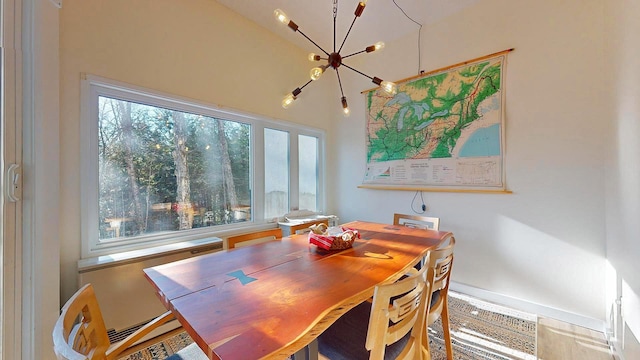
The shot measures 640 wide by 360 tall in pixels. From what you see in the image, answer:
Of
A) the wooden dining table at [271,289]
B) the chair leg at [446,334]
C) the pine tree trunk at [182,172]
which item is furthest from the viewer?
the pine tree trunk at [182,172]

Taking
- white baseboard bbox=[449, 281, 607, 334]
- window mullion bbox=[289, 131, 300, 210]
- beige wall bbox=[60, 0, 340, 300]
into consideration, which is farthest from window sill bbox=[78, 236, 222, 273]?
white baseboard bbox=[449, 281, 607, 334]

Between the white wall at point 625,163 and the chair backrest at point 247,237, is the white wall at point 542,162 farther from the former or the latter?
the chair backrest at point 247,237

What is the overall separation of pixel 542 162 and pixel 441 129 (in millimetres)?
942

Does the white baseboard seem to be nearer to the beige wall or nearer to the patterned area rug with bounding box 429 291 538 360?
the patterned area rug with bounding box 429 291 538 360

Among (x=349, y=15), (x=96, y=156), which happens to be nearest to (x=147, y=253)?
(x=96, y=156)

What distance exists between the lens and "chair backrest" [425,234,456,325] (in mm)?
1254

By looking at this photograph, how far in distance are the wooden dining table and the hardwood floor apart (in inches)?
45.8

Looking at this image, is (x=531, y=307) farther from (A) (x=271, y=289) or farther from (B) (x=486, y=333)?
(A) (x=271, y=289)

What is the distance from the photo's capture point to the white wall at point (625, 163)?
1.36 meters

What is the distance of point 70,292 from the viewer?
1.70m

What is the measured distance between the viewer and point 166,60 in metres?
2.16

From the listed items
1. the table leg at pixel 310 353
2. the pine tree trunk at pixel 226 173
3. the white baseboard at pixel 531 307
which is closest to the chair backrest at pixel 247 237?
the table leg at pixel 310 353

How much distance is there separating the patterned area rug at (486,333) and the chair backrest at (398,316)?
87 centimetres

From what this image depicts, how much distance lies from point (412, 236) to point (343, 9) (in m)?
2.34
